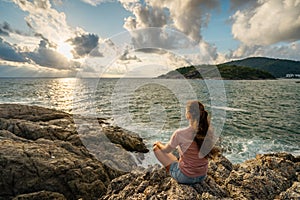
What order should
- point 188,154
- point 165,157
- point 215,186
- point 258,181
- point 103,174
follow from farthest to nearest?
1. point 103,174
2. point 165,157
3. point 258,181
4. point 215,186
5. point 188,154

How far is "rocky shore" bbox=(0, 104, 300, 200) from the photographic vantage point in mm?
5590

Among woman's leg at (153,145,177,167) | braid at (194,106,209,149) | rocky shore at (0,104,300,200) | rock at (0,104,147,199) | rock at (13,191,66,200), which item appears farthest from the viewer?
rock at (0,104,147,199)

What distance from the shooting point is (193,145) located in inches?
208

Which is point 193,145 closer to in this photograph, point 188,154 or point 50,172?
point 188,154

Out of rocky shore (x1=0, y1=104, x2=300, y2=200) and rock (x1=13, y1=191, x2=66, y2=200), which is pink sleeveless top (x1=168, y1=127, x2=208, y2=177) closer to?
rocky shore (x1=0, y1=104, x2=300, y2=200)

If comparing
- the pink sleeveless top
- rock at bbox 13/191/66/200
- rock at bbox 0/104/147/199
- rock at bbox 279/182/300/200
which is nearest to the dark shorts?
the pink sleeveless top

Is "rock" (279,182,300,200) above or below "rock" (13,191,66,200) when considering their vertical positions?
above

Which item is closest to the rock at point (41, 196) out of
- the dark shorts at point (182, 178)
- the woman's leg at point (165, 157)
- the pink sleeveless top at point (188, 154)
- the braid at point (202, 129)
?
the woman's leg at point (165, 157)

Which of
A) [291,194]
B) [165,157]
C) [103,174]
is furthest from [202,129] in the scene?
[103,174]

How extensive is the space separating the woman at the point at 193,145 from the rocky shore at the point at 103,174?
313 mm

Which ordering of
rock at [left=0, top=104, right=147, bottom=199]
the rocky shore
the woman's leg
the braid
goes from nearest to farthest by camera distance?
1. the braid
2. the rocky shore
3. the woman's leg
4. rock at [left=0, top=104, right=147, bottom=199]

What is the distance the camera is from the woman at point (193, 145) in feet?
17.1

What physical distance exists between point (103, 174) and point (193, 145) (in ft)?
16.6

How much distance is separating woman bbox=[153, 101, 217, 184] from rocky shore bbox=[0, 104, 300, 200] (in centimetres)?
31
